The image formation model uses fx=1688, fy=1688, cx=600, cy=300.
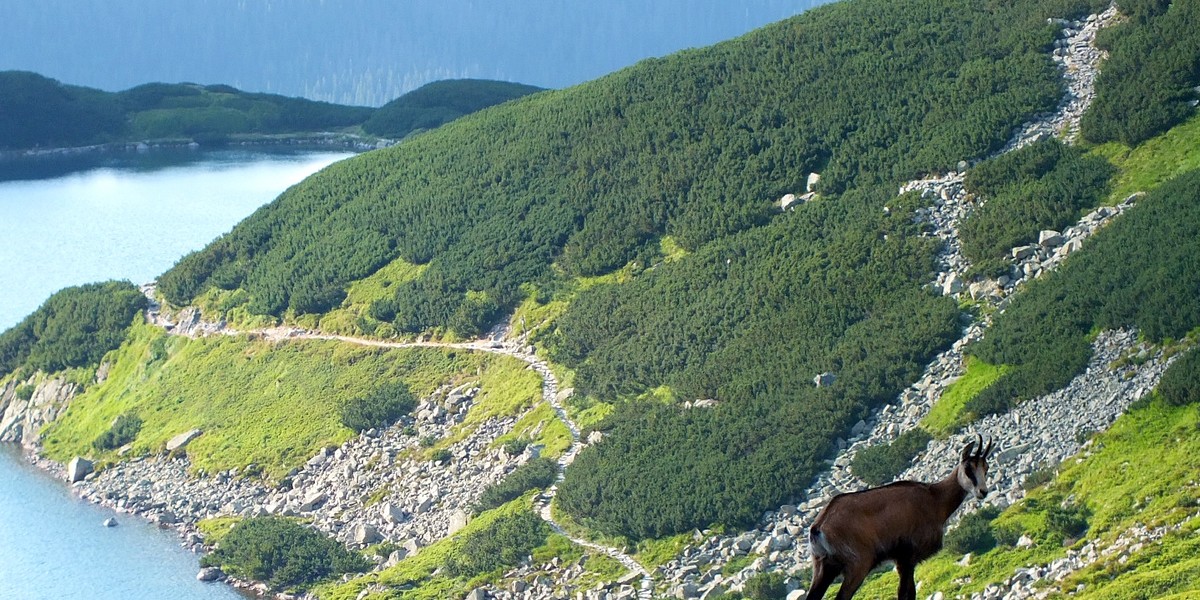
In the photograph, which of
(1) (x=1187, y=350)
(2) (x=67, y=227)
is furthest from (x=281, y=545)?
(2) (x=67, y=227)

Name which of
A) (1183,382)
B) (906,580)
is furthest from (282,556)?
(906,580)

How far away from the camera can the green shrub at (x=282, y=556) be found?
54.0 m

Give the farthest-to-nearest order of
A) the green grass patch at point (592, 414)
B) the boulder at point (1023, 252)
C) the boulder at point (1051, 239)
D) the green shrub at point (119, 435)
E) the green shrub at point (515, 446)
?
1. the green shrub at point (119, 435)
2. the green shrub at point (515, 446)
3. the green grass patch at point (592, 414)
4. the boulder at point (1023, 252)
5. the boulder at point (1051, 239)

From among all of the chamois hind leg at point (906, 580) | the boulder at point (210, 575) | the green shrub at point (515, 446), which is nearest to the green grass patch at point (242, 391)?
the green shrub at point (515, 446)

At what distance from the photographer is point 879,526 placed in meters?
19.1

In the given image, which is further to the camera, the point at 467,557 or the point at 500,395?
the point at 500,395

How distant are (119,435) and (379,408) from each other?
15086 mm

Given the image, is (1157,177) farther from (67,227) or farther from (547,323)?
(67,227)

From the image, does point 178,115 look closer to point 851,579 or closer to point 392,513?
point 392,513

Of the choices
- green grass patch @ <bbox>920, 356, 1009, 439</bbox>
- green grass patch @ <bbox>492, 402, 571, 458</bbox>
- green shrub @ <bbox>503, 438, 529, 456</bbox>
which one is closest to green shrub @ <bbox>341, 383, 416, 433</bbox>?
green grass patch @ <bbox>492, 402, 571, 458</bbox>

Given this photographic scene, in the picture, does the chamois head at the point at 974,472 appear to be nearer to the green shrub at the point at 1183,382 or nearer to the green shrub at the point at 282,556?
the green shrub at the point at 1183,382

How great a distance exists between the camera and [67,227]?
126062 millimetres

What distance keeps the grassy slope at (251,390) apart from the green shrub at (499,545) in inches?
374

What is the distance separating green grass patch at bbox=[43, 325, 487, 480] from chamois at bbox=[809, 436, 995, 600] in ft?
146
